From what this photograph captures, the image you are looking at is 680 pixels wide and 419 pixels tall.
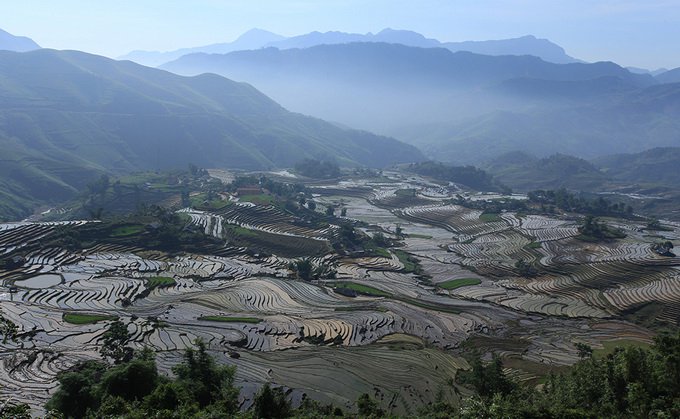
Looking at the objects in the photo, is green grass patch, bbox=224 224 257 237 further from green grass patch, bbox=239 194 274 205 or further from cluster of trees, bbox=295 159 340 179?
cluster of trees, bbox=295 159 340 179

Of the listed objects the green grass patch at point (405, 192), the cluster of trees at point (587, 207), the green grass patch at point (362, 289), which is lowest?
the green grass patch at point (362, 289)

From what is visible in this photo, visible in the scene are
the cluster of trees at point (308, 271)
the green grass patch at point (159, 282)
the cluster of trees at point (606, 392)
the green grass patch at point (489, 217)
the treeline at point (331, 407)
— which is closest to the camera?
the cluster of trees at point (606, 392)

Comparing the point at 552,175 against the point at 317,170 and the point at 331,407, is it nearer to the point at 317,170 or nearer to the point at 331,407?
the point at 317,170

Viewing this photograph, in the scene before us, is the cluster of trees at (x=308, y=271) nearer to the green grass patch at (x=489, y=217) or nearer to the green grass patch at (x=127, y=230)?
the green grass patch at (x=127, y=230)

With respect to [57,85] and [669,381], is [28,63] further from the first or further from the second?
[669,381]

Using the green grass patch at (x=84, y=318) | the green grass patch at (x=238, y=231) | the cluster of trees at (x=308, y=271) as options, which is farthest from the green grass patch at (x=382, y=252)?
the green grass patch at (x=84, y=318)

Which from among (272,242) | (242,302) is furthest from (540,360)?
(272,242)

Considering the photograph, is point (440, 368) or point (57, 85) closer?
point (440, 368)
